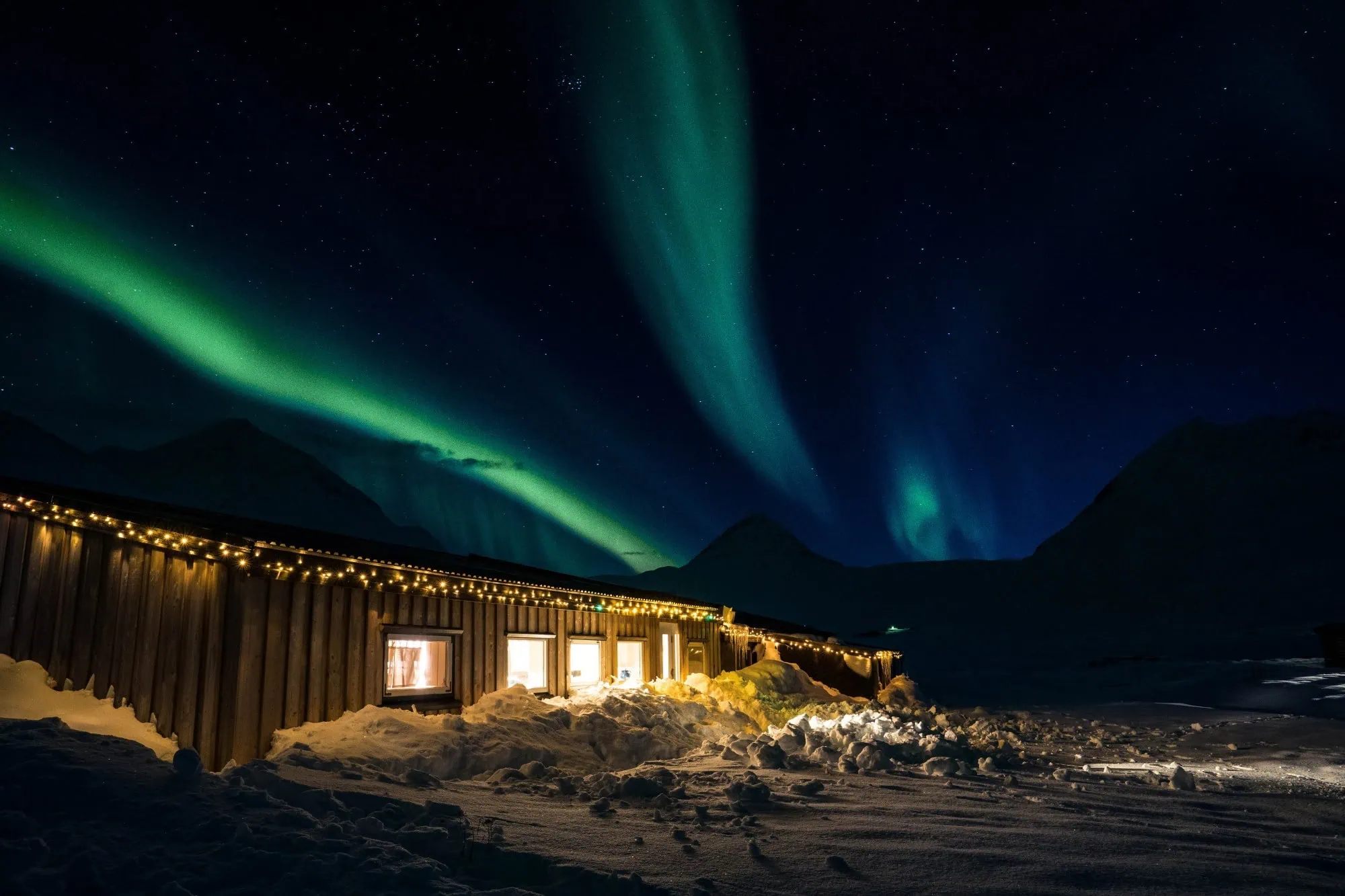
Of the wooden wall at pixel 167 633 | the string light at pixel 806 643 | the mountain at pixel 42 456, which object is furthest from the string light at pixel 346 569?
the mountain at pixel 42 456

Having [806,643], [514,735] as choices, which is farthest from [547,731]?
[806,643]

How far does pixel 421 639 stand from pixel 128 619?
3.95 metres

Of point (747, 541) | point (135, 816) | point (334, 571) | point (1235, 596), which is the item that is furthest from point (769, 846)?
point (747, 541)

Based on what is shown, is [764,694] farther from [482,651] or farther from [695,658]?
[482,651]

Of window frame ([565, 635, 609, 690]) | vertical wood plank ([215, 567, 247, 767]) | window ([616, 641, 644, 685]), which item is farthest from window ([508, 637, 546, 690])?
vertical wood plank ([215, 567, 247, 767])

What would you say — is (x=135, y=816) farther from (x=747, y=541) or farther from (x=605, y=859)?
(x=747, y=541)

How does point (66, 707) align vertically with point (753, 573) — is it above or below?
below

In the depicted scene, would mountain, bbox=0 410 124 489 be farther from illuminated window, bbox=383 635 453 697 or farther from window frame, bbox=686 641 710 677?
illuminated window, bbox=383 635 453 697

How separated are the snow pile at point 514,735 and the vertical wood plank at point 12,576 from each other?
294cm

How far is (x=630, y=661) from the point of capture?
1670cm

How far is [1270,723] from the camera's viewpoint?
654 inches

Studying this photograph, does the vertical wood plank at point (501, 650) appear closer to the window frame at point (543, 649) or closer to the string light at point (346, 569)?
the window frame at point (543, 649)

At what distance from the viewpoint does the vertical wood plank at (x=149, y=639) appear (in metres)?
8.09

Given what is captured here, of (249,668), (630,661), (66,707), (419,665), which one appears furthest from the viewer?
(630,661)
